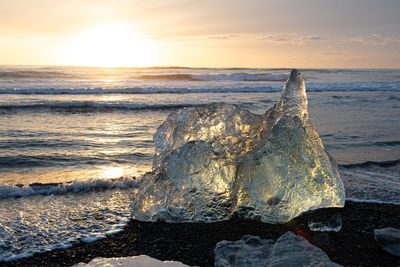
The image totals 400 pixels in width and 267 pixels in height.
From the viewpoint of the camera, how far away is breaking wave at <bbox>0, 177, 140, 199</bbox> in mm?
3583

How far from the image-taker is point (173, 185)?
9.57 ft

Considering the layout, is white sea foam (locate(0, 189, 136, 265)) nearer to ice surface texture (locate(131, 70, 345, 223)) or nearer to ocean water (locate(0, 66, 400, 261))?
ocean water (locate(0, 66, 400, 261))

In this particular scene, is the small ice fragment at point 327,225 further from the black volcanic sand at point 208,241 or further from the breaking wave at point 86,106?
the breaking wave at point 86,106

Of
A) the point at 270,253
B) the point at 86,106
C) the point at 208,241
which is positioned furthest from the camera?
the point at 86,106

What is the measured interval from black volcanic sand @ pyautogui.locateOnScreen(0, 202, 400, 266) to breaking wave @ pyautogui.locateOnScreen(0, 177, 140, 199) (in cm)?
106

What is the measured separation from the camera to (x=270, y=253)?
7.16 ft

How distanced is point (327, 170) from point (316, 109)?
28.7 ft

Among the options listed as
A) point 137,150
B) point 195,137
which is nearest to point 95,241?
point 195,137

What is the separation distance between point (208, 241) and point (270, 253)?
596 mm

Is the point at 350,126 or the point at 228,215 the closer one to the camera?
the point at 228,215

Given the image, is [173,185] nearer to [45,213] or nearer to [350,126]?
[45,213]

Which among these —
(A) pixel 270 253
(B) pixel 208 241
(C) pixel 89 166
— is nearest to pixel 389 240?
(A) pixel 270 253

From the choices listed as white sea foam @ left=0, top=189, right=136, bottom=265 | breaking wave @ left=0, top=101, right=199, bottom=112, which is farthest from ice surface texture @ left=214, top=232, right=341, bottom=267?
breaking wave @ left=0, top=101, right=199, bottom=112

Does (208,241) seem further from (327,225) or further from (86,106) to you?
(86,106)
